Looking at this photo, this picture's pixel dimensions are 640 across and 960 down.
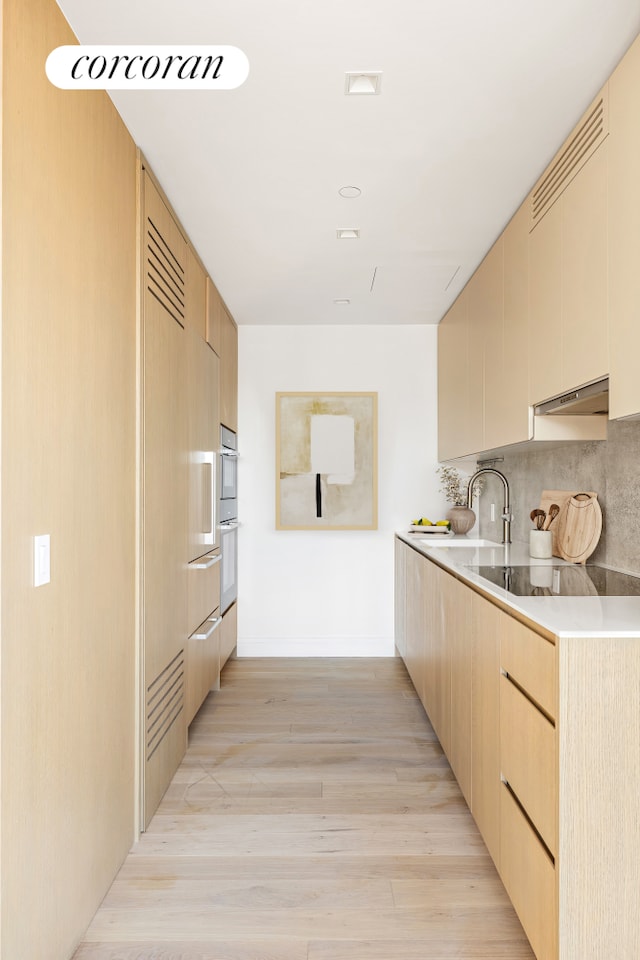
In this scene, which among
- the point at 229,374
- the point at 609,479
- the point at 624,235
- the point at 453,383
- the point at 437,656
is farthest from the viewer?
the point at 229,374

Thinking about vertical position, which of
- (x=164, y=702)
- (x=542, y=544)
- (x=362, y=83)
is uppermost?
(x=362, y=83)

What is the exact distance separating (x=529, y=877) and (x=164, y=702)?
4.81 feet

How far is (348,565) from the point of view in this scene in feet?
15.1

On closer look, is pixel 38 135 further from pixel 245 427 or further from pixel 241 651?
pixel 241 651

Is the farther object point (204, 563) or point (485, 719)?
point (204, 563)

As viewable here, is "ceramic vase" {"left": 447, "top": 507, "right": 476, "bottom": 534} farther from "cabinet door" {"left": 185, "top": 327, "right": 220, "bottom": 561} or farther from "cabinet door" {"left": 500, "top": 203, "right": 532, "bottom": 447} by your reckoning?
"cabinet door" {"left": 185, "top": 327, "right": 220, "bottom": 561}

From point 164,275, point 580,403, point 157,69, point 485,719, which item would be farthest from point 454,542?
point 157,69

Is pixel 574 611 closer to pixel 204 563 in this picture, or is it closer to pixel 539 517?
pixel 539 517

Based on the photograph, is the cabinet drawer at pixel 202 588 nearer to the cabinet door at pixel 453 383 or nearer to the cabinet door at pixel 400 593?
the cabinet door at pixel 400 593

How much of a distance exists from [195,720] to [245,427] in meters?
2.08

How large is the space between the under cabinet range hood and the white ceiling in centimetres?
87

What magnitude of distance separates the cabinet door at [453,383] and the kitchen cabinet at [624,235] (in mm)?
1897

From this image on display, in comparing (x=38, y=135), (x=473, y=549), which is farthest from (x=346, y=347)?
(x=38, y=135)

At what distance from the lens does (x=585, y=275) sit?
77.4 inches
